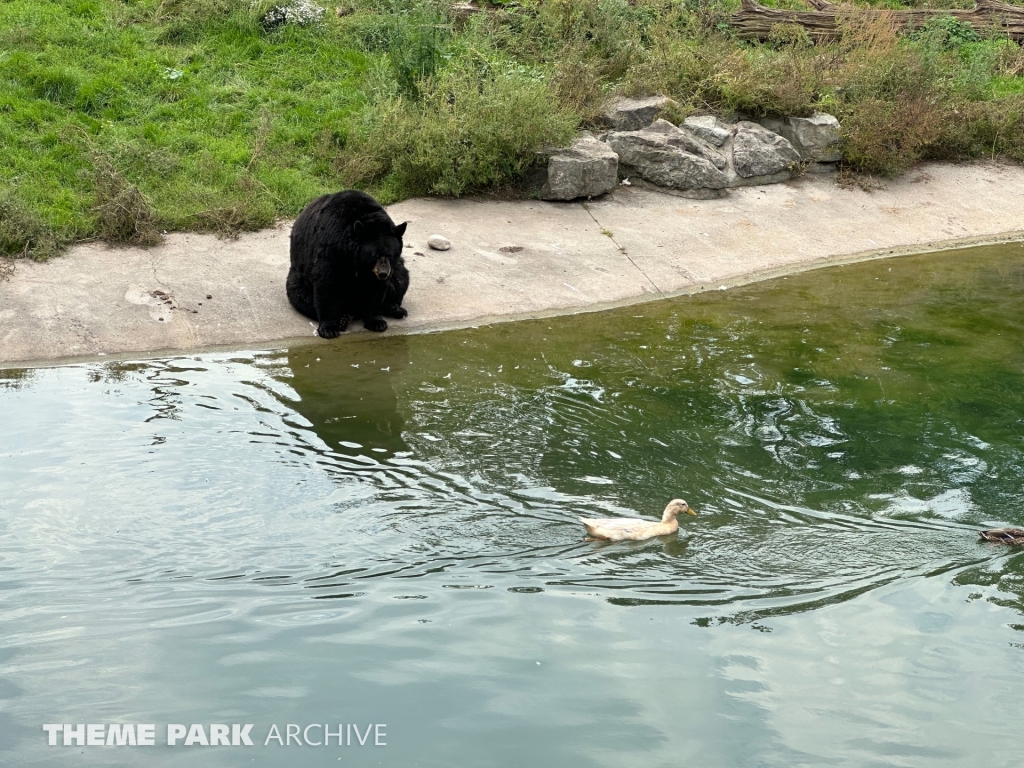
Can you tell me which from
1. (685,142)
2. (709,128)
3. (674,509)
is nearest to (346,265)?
(674,509)

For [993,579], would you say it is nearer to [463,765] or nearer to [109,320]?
[463,765]

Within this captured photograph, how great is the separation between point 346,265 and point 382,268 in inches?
16.6

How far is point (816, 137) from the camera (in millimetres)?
16250

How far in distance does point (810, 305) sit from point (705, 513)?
5847 millimetres

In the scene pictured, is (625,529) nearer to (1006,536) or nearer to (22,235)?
(1006,536)

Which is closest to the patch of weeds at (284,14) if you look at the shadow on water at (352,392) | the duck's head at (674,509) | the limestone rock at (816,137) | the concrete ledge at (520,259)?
the concrete ledge at (520,259)

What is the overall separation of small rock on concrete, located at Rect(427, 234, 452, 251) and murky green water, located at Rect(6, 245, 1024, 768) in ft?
8.85

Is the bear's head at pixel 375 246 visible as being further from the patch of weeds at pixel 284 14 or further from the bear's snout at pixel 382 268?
the patch of weeds at pixel 284 14

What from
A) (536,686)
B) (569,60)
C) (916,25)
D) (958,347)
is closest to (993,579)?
(536,686)

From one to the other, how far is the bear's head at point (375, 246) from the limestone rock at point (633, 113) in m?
6.21

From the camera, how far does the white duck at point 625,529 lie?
6.61 m

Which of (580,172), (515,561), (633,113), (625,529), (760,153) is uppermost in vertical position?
(633,113)

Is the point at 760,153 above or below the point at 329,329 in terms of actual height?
above

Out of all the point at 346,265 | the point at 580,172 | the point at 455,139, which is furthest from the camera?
the point at 580,172
